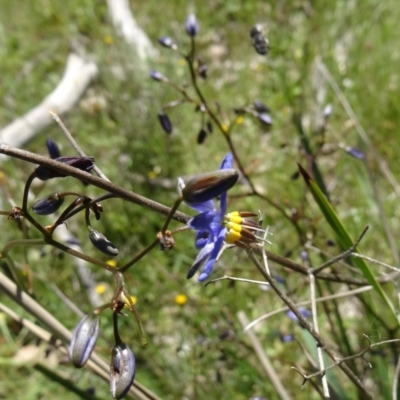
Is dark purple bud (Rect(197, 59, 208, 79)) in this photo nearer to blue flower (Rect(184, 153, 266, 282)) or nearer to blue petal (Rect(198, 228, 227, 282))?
blue flower (Rect(184, 153, 266, 282))

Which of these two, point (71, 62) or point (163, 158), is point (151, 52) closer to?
point (71, 62)

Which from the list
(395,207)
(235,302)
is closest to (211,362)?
(235,302)

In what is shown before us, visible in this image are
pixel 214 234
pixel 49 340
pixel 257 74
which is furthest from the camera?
pixel 257 74

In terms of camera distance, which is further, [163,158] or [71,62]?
[71,62]

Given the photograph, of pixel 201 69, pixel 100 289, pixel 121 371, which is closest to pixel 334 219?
pixel 121 371

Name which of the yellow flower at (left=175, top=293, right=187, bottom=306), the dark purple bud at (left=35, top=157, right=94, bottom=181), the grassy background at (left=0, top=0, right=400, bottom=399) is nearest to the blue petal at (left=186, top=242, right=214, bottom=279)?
the dark purple bud at (left=35, top=157, right=94, bottom=181)

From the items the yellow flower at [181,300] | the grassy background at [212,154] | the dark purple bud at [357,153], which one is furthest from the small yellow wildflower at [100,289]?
the dark purple bud at [357,153]
